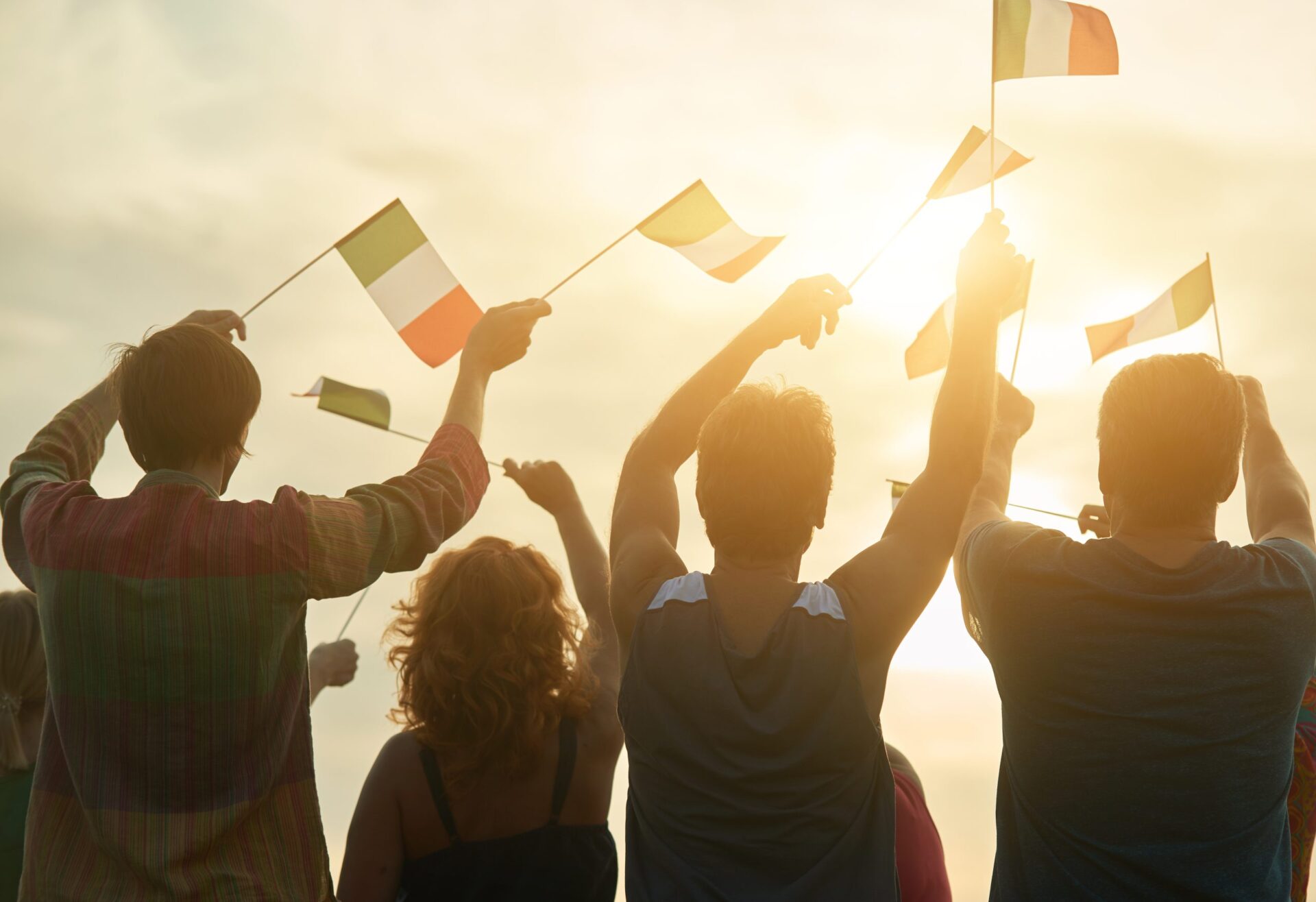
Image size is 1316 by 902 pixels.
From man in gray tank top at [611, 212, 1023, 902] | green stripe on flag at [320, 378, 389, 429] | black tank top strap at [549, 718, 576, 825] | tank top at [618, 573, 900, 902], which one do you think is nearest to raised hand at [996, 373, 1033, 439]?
man in gray tank top at [611, 212, 1023, 902]

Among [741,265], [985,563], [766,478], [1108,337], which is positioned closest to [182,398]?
[766,478]

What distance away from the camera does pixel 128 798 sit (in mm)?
2414

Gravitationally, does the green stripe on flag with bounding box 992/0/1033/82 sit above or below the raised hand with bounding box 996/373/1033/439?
above

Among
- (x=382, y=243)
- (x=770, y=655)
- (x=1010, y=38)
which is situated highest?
(x=1010, y=38)

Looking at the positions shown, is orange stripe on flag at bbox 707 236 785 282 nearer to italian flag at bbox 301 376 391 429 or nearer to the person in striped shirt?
italian flag at bbox 301 376 391 429

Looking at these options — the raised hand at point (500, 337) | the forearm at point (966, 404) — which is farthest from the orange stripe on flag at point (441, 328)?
the forearm at point (966, 404)

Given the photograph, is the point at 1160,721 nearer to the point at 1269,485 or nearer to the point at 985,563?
the point at 985,563

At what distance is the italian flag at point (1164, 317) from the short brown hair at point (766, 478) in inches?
142

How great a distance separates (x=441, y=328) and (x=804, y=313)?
239 centimetres

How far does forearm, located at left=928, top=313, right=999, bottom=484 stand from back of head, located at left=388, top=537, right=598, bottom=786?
1.12 meters

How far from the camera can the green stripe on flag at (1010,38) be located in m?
4.48

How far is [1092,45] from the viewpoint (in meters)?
4.71

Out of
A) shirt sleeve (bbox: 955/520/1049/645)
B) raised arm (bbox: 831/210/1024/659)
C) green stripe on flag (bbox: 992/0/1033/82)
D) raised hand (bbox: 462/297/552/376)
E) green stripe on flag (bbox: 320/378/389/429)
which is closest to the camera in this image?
raised arm (bbox: 831/210/1024/659)

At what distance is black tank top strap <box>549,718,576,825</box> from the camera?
3043 mm
